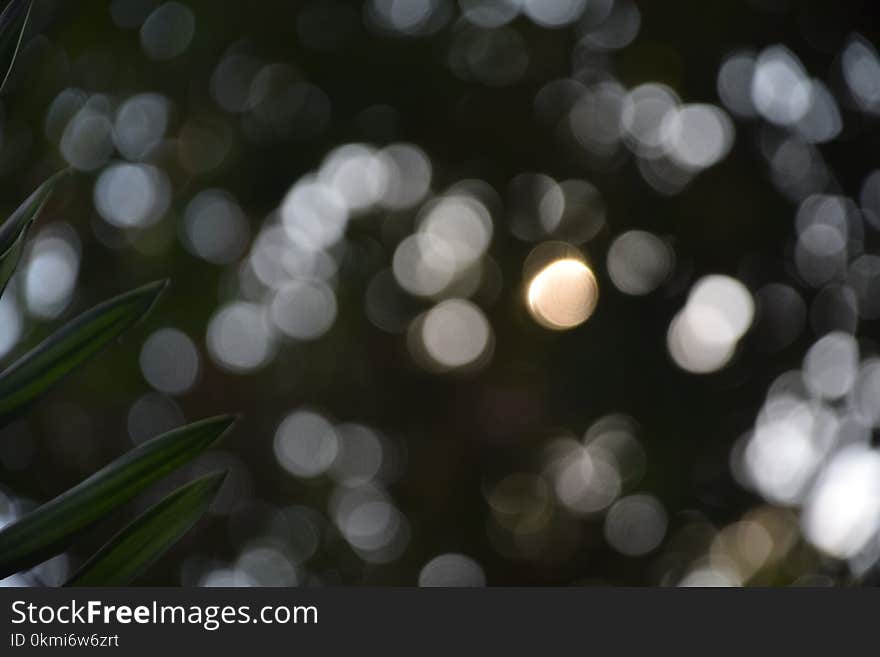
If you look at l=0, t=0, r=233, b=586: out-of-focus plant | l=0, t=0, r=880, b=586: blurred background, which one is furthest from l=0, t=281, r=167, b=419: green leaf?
l=0, t=0, r=880, b=586: blurred background

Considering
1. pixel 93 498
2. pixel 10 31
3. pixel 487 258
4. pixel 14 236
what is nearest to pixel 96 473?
pixel 93 498

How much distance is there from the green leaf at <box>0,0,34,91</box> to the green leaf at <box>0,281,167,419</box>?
0.59 feet

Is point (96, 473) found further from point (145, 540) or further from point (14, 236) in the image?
point (14, 236)

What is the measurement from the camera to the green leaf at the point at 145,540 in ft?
2.27

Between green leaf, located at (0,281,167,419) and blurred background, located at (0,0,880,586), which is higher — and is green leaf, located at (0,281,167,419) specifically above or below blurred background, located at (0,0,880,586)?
below

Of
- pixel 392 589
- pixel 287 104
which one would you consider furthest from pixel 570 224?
pixel 392 589

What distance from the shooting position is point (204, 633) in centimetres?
64

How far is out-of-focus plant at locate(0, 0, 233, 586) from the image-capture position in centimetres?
65

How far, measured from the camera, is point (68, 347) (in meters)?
0.69

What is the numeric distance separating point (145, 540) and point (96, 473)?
7 cm

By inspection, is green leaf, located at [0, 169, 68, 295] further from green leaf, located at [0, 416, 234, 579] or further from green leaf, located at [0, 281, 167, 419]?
green leaf, located at [0, 416, 234, 579]

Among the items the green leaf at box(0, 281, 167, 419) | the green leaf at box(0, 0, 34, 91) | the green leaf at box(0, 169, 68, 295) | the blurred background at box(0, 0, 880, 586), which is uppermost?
the blurred background at box(0, 0, 880, 586)

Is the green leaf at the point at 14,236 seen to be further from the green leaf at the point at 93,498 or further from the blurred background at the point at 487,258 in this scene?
the blurred background at the point at 487,258

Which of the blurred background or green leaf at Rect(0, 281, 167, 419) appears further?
the blurred background
